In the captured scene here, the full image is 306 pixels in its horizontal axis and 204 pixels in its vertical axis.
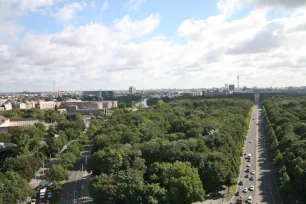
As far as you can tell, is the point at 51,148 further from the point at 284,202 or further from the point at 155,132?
the point at 284,202

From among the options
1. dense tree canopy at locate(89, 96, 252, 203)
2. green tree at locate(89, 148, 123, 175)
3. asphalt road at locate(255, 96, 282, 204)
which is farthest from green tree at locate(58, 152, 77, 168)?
asphalt road at locate(255, 96, 282, 204)

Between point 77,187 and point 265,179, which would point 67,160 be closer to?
point 77,187

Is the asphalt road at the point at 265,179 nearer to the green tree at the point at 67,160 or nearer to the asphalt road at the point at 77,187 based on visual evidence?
the asphalt road at the point at 77,187

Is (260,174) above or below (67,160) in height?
below

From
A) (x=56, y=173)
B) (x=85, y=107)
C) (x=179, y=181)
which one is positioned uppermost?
(x=85, y=107)

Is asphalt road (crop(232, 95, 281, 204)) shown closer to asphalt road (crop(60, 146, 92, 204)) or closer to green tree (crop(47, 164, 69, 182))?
asphalt road (crop(60, 146, 92, 204))

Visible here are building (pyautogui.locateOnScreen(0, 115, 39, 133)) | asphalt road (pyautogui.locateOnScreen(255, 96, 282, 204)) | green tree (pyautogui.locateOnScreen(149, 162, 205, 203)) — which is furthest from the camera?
building (pyautogui.locateOnScreen(0, 115, 39, 133))

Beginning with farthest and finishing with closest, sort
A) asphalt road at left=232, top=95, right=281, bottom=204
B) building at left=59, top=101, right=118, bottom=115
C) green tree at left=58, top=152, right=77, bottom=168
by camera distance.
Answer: building at left=59, top=101, right=118, bottom=115
green tree at left=58, top=152, right=77, bottom=168
asphalt road at left=232, top=95, right=281, bottom=204

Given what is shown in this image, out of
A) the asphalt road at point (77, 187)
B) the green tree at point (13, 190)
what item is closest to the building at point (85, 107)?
the asphalt road at point (77, 187)

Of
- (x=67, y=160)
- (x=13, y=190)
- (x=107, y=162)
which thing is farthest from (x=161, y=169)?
(x=67, y=160)

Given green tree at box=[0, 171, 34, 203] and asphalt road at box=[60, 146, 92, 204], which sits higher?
green tree at box=[0, 171, 34, 203]

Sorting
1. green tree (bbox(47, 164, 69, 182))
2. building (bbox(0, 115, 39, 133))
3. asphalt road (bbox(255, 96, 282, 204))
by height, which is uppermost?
A: building (bbox(0, 115, 39, 133))

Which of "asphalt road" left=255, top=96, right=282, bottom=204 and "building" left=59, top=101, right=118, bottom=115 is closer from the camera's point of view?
"asphalt road" left=255, top=96, right=282, bottom=204
